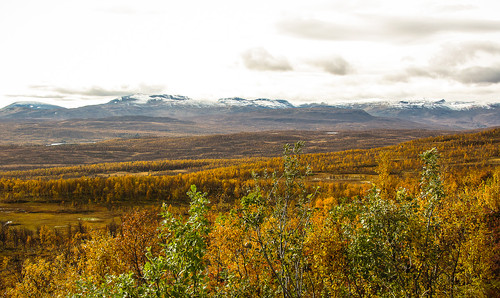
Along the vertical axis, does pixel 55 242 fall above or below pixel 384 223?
below

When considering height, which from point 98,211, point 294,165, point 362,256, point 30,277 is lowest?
point 98,211

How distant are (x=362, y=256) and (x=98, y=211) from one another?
179012 mm

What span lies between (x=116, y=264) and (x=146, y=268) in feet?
100.0

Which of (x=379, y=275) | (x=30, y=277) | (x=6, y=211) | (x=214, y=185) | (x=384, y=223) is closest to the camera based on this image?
(x=384, y=223)

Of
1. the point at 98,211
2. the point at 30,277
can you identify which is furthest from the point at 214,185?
the point at 30,277

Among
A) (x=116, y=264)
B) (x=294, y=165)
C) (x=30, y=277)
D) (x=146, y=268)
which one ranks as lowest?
(x=30, y=277)

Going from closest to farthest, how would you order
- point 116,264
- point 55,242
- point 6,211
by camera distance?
point 116,264 → point 55,242 → point 6,211

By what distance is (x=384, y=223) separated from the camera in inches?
616

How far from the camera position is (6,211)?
530 feet

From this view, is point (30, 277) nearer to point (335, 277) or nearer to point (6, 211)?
point (335, 277)

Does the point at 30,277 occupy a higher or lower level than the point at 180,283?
lower

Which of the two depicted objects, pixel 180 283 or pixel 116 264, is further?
pixel 116 264

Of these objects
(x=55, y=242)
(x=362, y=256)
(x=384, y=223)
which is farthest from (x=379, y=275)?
(x=55, y=242)

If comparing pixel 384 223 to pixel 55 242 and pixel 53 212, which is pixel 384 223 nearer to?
pixel 55 242
